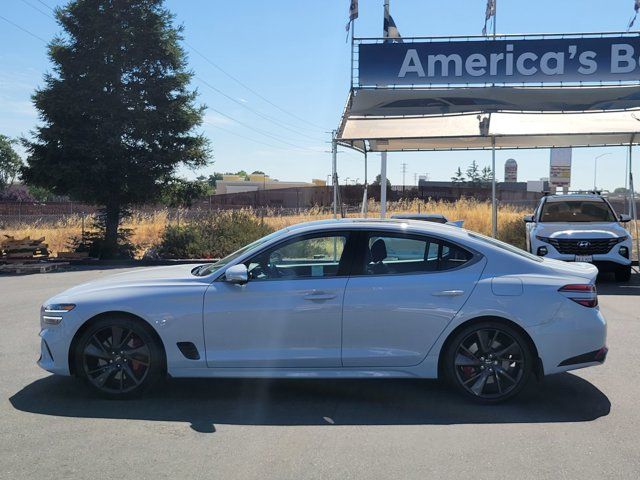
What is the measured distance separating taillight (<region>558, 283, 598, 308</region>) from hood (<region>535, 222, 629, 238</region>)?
24.5 feet

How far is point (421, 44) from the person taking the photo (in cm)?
1700

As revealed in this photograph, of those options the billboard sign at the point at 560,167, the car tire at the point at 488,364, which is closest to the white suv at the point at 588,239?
the car tire at the point at 488,364

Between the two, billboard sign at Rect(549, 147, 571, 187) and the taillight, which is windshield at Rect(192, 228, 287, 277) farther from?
billboard sign at Rect(549, 147, 571, 187)

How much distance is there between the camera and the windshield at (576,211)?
13469 mm

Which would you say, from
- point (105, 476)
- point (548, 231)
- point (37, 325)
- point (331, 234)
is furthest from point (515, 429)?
point (548, 231)

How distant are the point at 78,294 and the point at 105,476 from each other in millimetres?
1955

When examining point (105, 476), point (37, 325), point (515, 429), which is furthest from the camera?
point (37, 325)

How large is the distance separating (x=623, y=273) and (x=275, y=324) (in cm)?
1004

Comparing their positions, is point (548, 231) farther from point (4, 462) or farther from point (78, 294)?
point (4, 462)

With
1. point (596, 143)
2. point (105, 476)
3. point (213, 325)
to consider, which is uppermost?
point (596, 143)

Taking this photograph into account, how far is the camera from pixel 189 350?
17.3ft

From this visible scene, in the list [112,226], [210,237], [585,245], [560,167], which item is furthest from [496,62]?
[112,226]

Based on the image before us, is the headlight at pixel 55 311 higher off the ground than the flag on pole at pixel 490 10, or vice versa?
the flag on pole at pixel 490 10

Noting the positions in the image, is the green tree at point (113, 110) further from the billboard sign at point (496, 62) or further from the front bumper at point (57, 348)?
the front bumper at point (57, 348)
